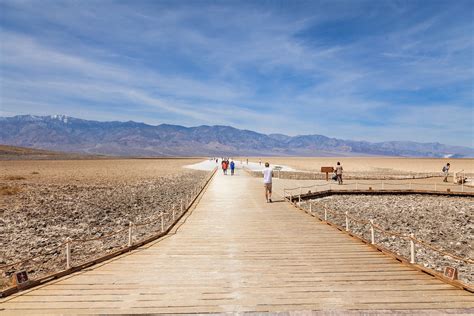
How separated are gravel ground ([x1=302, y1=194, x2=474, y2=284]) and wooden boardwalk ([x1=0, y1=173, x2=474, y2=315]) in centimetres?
602

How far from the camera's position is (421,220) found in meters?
22.2

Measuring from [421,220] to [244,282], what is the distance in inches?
758

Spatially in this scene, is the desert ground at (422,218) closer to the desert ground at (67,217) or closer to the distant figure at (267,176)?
the distant figure at (267,176)

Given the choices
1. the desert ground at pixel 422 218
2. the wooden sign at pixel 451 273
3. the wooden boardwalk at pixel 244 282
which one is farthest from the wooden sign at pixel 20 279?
the desert ground at pixel 422 218

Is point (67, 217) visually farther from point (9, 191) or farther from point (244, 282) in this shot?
point (244, 282)

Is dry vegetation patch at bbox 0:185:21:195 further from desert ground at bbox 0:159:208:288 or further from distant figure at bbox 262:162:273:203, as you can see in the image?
distant figure at bbox 262:162:273:203

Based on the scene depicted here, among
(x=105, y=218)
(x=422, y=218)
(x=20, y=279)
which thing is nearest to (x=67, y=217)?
(x=105, y=218)

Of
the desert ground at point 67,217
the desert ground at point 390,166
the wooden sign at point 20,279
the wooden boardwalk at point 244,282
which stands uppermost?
the desert ground at point 390,166

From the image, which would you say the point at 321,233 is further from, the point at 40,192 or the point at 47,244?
the point at 40,192

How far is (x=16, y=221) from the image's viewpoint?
20906 millimetres

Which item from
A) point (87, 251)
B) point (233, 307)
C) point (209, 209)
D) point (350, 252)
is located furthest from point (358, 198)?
point (233, 307)

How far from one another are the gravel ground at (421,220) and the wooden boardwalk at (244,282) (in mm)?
6019

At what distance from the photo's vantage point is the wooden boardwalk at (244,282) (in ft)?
20.8

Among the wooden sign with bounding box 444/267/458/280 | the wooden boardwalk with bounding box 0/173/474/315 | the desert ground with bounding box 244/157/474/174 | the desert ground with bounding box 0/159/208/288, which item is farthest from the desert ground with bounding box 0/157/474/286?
the desert ground with bounding box 244/157/474/174
